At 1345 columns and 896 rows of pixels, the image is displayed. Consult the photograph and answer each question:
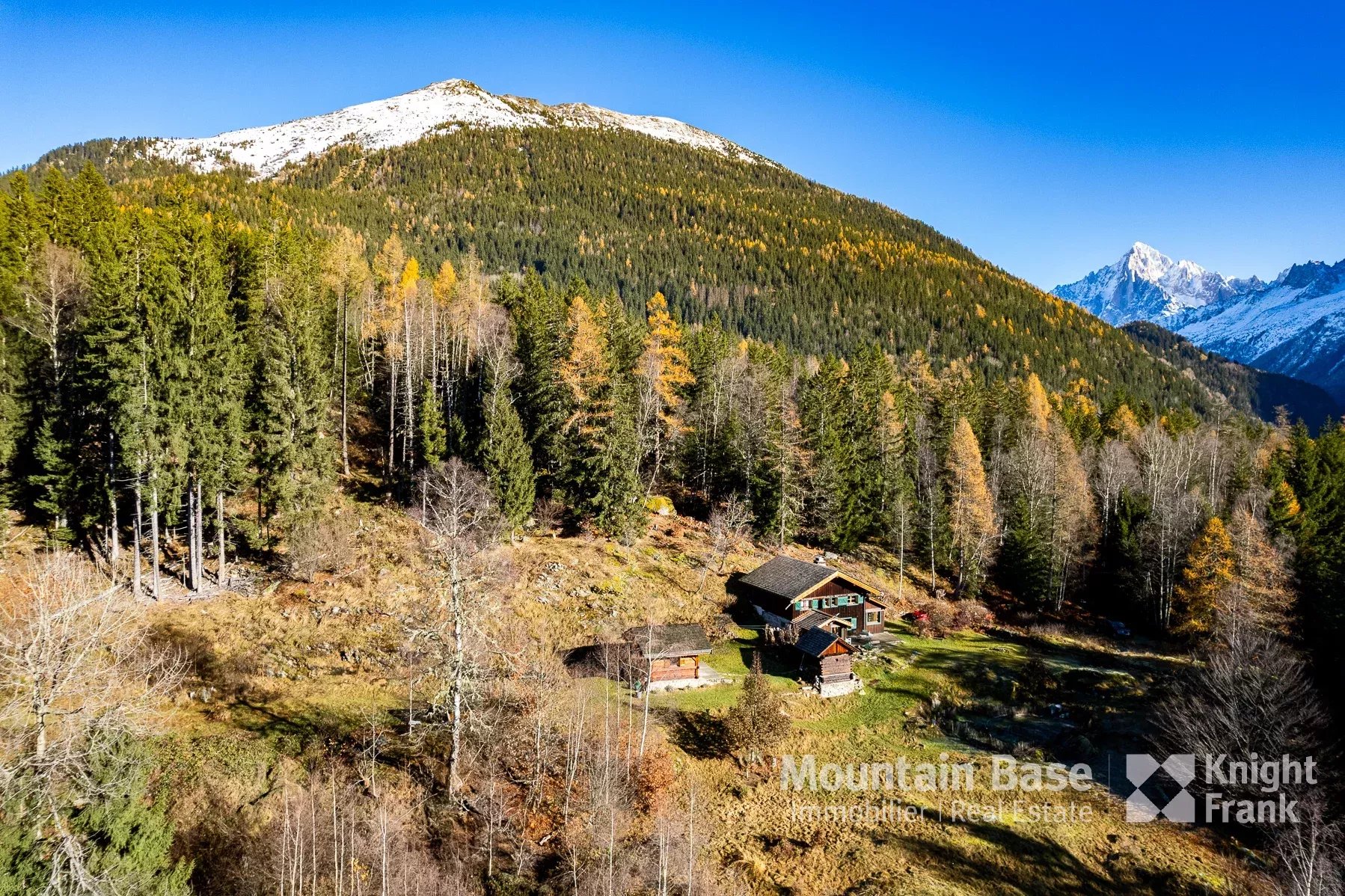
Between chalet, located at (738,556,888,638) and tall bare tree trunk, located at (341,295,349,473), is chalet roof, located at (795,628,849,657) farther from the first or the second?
tall bare tree trunk, located at (341,295,349,473)

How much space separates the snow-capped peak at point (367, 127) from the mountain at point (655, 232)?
947 mm

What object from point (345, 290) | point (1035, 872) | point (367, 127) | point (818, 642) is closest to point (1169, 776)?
point (1035, 872)

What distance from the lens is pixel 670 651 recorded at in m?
33.5

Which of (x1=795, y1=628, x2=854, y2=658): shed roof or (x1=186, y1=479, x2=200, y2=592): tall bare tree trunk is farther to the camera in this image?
(x1=795, y1=628, x2=854, y2=658): shed roof

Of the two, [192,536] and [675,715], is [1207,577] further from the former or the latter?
[192,536]

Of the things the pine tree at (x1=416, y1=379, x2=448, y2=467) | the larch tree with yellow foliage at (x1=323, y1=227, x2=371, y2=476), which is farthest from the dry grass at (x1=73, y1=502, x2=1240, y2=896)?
the larch tree with yellow foliage at (x1=323, y1=227, x2=371, y2=476)

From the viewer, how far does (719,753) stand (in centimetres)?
2897

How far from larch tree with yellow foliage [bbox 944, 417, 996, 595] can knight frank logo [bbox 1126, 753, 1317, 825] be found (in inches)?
956

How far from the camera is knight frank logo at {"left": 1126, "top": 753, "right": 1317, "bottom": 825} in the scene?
25.9m

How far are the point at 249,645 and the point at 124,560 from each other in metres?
9.66

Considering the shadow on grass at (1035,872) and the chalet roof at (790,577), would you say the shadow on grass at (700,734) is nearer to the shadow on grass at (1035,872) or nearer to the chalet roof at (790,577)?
the shadow on grass at (1035,872)

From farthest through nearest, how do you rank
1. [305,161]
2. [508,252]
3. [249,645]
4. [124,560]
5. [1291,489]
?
[305,161] < [508,252] < [1291,489] < [124,560] < [249,645]

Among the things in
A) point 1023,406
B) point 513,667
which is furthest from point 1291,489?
point 513,667

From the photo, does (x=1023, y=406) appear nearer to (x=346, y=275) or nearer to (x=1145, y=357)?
(x=346, y=275)
